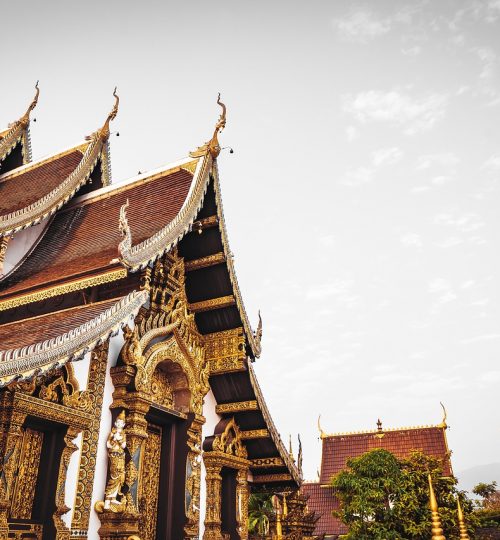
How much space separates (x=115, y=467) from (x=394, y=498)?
9.85 m

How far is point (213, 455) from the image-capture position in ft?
24.0

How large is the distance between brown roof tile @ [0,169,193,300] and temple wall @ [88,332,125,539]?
103 cm

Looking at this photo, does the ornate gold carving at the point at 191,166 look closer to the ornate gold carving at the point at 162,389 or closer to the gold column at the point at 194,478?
the ornate gold carving at the point at 162,389

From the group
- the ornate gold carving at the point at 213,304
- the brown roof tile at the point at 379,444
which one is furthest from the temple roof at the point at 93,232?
the brown roof tile at the point at 379,444

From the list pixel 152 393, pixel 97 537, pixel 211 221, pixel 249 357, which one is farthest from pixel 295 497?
pixel 211 221

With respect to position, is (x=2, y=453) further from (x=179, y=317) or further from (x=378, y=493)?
(x=378, y=493)

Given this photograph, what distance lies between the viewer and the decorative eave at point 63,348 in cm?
407

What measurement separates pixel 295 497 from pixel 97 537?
3635 mm

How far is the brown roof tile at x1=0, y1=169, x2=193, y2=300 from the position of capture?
668cm

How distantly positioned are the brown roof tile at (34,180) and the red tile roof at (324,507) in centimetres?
1438

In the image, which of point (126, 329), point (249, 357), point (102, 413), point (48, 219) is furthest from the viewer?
point (48, 219)

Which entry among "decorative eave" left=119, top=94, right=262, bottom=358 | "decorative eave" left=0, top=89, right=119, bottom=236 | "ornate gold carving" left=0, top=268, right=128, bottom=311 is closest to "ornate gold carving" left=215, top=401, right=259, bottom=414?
"decorative eave" left=119, top=94, right=262, bottom=358

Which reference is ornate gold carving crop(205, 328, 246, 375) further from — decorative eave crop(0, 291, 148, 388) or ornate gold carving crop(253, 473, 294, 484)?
decorative eave crop(0, 291, 148, 388)

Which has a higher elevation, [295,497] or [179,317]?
[179,317]
